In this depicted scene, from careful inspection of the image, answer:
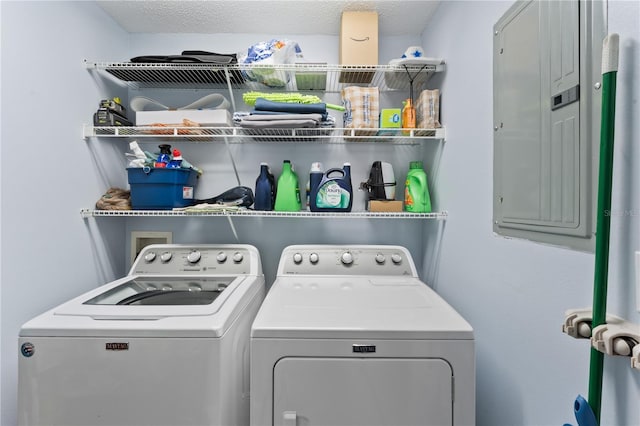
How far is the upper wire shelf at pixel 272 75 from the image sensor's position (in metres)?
1.83

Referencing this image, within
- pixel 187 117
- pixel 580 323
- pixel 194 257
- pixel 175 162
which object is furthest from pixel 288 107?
pixel 580 323

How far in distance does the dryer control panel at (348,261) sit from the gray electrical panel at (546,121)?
2.38ft

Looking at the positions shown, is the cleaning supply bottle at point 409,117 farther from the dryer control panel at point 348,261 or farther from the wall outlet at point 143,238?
the wall outlet at point 143,238

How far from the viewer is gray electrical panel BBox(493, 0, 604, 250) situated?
849mm

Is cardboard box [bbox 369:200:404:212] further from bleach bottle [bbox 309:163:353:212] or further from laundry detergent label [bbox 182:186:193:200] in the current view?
laundry detergent label [bbox 182:186:193:200]

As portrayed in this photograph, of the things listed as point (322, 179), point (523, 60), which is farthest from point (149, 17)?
point (523, 60)

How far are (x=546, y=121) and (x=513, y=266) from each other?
21.4 inches

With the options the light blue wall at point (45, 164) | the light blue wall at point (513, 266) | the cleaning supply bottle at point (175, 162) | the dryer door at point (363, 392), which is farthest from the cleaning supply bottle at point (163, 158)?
the light blue wall at point (513, 266)

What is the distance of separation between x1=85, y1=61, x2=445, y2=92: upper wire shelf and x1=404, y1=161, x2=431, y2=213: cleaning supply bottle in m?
0.62

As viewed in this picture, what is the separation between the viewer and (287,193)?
78.7 inches

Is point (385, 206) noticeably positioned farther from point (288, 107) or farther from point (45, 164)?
point (45, 164)

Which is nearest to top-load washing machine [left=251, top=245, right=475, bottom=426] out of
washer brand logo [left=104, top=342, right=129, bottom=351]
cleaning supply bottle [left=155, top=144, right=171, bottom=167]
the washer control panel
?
washer brand logo [left=104, top=342, right=129, bottom=351]

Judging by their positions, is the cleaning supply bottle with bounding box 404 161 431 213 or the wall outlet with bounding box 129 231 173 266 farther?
the wall outlet with bounding box 129 231 173 266

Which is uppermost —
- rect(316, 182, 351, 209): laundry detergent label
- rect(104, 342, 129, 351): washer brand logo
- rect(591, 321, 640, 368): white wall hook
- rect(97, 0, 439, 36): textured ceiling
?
rect(97, 0, 439, 36): textured ceiling
